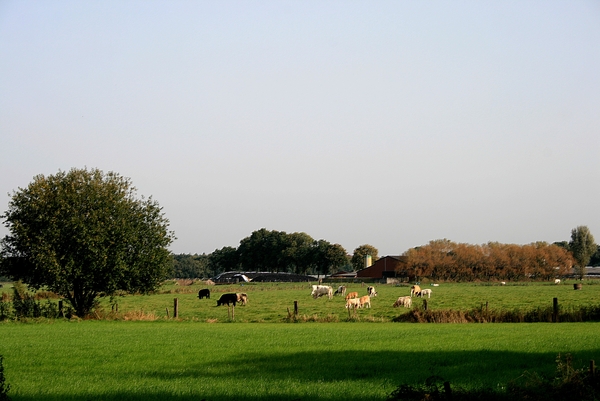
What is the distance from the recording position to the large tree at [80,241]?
126ft

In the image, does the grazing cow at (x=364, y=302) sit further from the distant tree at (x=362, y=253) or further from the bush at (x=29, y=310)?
the distant tree at (x=362, y=253)

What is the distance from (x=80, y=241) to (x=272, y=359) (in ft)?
72.8

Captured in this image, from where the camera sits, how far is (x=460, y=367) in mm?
17266

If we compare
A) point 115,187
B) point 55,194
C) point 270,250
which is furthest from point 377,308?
point 270,250

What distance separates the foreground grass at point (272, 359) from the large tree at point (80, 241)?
28.6 feet

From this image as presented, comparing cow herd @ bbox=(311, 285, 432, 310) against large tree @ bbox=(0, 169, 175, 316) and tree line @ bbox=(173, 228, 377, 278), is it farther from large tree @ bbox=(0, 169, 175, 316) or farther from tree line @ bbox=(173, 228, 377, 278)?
tree line @ bbox=(173, 228, 377, 278)

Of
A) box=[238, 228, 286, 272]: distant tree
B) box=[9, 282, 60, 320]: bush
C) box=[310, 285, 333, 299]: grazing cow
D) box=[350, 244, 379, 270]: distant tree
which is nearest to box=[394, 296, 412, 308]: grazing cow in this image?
box=[310, 285, 333, 299]: grazing cow

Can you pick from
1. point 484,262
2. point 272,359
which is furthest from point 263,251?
point 272,359

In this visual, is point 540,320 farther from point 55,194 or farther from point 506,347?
point 55,194

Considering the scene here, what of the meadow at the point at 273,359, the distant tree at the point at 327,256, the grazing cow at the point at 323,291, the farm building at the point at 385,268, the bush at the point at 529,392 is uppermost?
the distant tree at the point at 327,256

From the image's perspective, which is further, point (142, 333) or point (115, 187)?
point (115, 187)

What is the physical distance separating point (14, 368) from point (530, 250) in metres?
125

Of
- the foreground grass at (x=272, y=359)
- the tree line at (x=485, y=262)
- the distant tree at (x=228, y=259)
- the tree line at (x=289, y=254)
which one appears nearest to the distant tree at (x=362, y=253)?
the tree line at (x=289, y=254)

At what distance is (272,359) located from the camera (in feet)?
64.7
